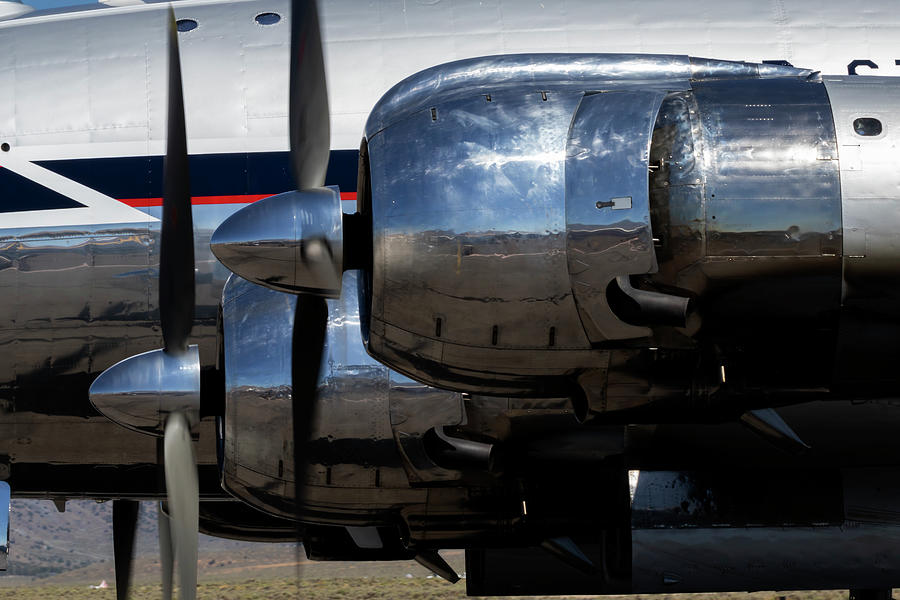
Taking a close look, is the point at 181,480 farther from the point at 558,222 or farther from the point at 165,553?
the point at 558,222

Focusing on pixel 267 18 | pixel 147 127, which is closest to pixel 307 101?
pixel 147 127

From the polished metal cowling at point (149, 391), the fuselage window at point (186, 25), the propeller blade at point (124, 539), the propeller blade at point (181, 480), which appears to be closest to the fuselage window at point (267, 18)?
the fuselage window at point (186, 25)

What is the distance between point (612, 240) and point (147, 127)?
4.72 metres

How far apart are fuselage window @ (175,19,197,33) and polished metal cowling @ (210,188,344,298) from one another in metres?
3.72

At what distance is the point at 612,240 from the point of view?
6715 mm

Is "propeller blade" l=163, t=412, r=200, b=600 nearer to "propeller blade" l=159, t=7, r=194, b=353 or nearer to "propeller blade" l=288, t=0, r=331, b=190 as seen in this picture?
"propeller blade" l=159, t=7, r=194, b=353

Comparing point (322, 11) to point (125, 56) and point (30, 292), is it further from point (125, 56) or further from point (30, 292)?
point (30, 292)

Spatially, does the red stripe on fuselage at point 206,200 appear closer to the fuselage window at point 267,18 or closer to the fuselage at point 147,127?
the fuselage at point 147,127

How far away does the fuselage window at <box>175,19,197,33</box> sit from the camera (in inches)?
414

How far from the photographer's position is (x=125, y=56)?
10.3 meters

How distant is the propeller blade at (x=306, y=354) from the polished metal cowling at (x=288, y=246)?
3.71ft

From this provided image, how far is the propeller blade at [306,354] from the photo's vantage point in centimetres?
843

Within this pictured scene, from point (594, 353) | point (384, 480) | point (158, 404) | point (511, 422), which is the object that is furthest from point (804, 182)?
point (158, 404)

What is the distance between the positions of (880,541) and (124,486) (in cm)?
558
